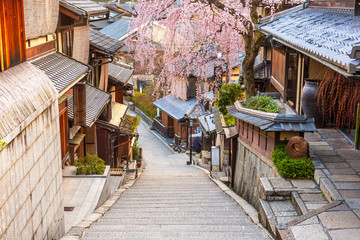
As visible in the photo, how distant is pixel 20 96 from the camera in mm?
5559

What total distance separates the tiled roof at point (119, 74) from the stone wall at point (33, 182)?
15.2 meters

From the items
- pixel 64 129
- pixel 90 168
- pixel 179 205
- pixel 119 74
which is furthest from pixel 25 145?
pixel 119 74

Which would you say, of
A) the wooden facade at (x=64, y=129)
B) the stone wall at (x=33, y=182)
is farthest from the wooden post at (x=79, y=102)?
the stone wall at (x=33, y=182)

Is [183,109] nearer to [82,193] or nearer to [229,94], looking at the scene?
[229,94]

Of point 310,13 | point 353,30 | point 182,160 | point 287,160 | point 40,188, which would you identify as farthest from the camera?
point 182,160

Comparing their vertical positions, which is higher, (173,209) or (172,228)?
(172,228)

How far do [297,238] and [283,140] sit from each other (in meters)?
4.41

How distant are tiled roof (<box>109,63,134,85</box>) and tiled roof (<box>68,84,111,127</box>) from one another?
5.14m

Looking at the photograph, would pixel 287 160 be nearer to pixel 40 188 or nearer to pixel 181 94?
pixel 40 188

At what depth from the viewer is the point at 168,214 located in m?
9.35

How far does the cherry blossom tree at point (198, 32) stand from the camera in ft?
48.4

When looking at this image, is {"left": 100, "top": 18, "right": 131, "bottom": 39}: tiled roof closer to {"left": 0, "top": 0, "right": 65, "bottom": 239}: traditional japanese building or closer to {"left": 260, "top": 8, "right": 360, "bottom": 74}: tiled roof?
{"left": 260, "top": 8, "right": 360, "bottom": 74}: tiled roof

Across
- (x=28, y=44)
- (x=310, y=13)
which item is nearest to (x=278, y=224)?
(x=28, y=44)

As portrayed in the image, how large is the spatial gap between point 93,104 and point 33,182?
967 centimetres
